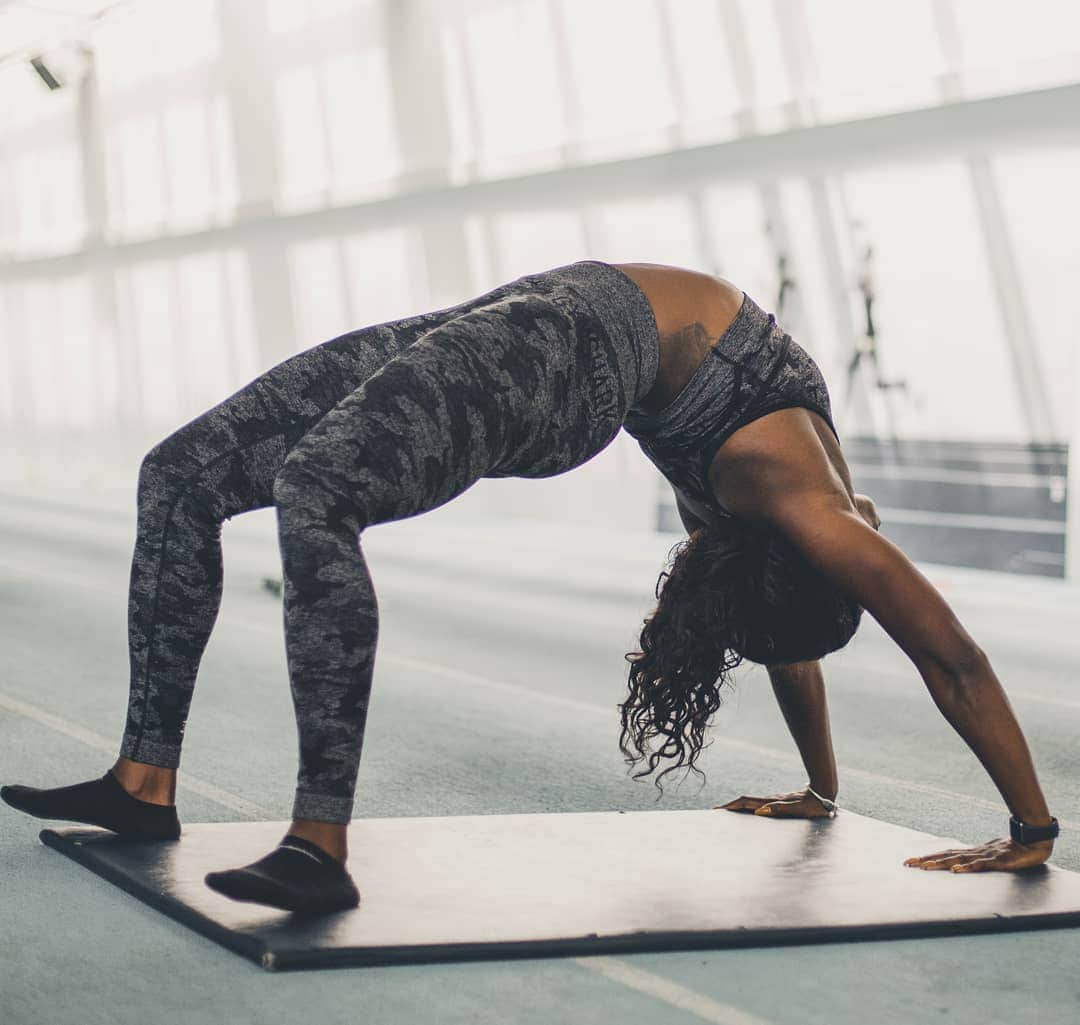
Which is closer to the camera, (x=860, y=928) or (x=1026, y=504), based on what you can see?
(x=860, y=928)

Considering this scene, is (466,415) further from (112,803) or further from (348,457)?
(112,803)

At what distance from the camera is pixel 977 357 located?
7.28m

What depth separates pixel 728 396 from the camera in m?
2.06

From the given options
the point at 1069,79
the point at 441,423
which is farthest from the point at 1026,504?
the point at 441,423

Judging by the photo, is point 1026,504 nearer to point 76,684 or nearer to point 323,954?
point 76,684

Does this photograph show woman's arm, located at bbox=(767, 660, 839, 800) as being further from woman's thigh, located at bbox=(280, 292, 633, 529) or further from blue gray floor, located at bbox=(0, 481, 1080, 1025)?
woman's thigh, located at bbox=(280, 292, 633, 529)

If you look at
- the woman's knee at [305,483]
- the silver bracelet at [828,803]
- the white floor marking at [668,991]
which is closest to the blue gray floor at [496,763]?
the white floor marking at [668,991]

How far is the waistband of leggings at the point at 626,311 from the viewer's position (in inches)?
78.5

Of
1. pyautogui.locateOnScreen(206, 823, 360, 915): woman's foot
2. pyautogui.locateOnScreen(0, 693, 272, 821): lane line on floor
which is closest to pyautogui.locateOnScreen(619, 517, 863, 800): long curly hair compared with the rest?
pyautogui.locateOnScreen(206, 823, 360, 915): woman's foot

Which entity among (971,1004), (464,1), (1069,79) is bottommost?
(971,1004)

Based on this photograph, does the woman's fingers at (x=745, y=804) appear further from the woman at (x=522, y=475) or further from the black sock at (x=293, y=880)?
the black sock at (x=293, y=880)

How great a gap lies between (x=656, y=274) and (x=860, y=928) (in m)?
0.97

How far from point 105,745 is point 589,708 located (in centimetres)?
130

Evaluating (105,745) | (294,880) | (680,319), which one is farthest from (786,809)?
(105,745)
